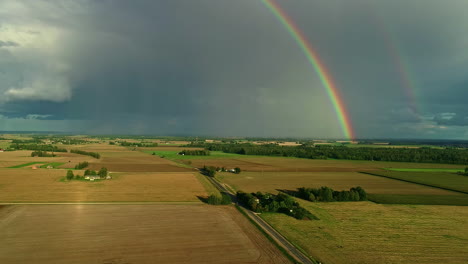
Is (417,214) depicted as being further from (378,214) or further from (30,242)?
(30,242)

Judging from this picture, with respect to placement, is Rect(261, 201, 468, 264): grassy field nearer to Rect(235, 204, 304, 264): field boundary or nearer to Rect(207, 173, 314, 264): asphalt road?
Rect(207, 173, 314, 264): asphalt road

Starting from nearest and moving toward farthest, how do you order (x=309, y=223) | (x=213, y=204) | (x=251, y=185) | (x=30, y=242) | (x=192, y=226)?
(x=30, y=242)
(x=192, y=226)
(x=309, y=223)
(x=213, y=204)
(x=251, y=185)

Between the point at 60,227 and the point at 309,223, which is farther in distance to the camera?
the point at 309,223

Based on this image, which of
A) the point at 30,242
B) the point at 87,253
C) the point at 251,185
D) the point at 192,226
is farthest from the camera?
the point at 251,185

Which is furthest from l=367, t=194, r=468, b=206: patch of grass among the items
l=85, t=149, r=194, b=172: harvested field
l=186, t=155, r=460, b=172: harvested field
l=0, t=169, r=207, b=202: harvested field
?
l=85, t=149, r=194, b=172: harvested field

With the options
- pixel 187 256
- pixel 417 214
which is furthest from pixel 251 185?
pixel 187 256

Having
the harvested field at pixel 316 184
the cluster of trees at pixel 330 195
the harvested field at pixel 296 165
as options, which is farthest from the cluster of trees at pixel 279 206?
the harvested field at pixel 296 165

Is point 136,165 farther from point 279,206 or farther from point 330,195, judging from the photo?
point 330,195

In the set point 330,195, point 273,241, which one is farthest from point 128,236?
point 330,195
